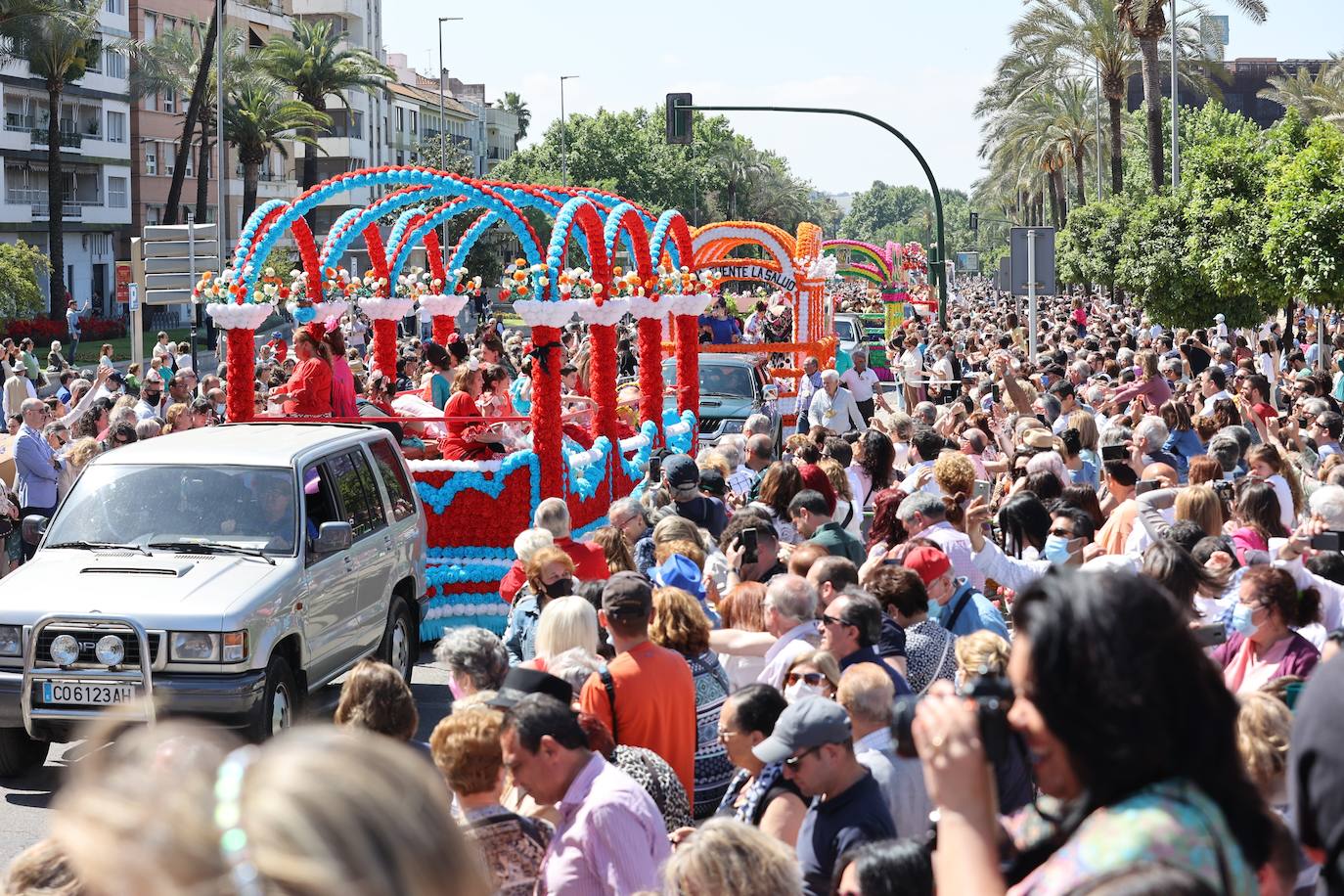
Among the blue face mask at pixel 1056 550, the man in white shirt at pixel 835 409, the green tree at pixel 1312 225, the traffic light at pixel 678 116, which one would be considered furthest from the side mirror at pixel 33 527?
the traffic light at pixel 678 116

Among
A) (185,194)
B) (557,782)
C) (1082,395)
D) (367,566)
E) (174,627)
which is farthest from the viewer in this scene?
(185,194)

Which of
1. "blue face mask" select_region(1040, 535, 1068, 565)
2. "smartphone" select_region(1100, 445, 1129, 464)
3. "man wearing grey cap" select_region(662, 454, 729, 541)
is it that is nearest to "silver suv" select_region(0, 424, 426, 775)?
"man wearing grey cap" select_region(662, 454, 729, 541)

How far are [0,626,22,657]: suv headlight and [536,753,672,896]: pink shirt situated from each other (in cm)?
497

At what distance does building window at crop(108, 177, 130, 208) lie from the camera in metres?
70.1

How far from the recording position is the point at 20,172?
63844mm

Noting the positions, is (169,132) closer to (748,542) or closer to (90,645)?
(90,645)

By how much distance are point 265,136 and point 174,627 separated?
5370cm

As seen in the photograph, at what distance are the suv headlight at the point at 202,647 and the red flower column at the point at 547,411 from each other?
4.79 metres

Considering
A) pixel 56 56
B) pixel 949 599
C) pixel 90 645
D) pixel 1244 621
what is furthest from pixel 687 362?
pixel 56 56

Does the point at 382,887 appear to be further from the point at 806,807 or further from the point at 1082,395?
the point at 1082,395

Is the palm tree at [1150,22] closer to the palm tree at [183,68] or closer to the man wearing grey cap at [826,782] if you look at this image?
the palm tree at [183,68]

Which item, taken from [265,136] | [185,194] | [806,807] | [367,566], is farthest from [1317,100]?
[806,807]

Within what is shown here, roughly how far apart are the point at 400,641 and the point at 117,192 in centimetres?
6441

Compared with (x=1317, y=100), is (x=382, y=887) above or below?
below
